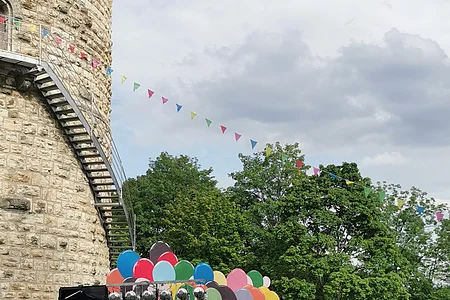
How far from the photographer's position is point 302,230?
83.8 feet

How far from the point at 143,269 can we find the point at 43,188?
2.87 meters

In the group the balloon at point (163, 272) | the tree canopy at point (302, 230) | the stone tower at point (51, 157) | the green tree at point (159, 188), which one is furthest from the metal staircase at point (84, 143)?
the green tree at point (159, 188)

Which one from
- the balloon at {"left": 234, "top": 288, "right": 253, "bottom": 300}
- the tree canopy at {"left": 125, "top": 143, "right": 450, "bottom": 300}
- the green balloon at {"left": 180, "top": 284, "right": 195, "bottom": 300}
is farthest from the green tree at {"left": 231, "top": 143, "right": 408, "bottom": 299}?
the green balloon at {"left": 180, "top": 284, "right": 195, "bottom": 300}

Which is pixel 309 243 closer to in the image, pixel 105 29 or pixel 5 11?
pixel 105 29

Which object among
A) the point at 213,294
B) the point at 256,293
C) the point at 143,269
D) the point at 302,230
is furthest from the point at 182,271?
the point at 302,230

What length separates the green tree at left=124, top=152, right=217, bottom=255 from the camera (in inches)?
1389

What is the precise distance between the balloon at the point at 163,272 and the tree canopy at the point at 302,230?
9.92m

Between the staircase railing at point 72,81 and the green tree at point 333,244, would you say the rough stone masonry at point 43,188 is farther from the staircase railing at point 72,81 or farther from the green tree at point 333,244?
the green tree at point 333,244

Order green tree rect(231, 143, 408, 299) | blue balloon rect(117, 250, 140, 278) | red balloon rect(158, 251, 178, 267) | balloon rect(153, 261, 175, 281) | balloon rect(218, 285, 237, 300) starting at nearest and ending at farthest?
balloon rect(153, 261, 175, 281)
balloon rect(218, 285, 237, 300)
blue balloon rect(117, 250, 140, 278)
red balloon rect(158, 251, 178, 267)
green tree rect(231, 143, 408, 299)

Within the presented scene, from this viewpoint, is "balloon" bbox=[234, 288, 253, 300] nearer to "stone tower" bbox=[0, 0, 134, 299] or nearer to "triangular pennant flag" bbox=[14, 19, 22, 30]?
"stone tower" bbox=[0, 0, 134, 299]

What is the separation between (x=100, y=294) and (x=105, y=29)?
7.55m

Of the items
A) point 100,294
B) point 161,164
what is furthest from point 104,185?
point 161,164

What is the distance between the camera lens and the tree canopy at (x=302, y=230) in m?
24.8

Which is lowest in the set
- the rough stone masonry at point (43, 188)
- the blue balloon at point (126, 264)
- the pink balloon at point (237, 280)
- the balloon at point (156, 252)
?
the pink balloon at point (237, 280)
